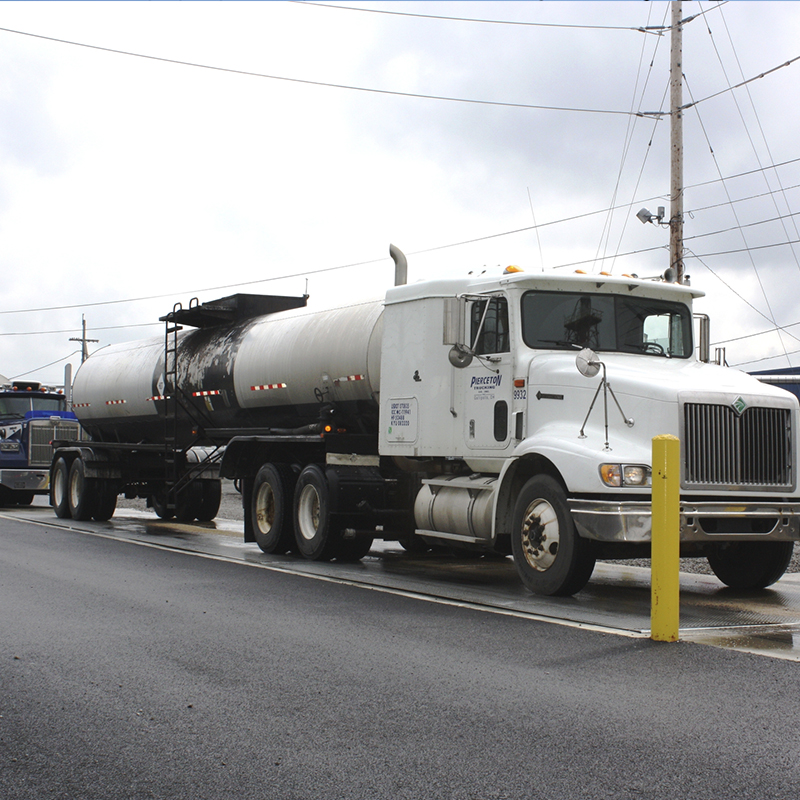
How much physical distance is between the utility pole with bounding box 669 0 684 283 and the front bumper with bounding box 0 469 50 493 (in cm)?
1506

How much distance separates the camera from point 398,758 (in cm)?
438

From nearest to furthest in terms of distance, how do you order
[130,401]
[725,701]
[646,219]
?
[725,701], [130,401], [646,219]

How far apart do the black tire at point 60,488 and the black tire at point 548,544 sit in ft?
42.8

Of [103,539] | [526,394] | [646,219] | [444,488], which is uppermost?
[646,219]

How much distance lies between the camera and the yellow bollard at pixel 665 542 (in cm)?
695

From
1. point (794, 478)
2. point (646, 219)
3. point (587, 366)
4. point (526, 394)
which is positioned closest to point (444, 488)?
point (526, 394)

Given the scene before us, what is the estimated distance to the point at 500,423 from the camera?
10180 mm

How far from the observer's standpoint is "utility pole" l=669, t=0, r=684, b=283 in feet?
77.8

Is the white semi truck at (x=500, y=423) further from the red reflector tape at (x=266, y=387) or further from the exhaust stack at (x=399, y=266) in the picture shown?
the exhaust stack at (x=399, y=266)

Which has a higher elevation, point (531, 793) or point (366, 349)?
point (366, 349)

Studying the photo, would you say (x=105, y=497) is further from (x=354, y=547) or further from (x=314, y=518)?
(x=354, y=547)

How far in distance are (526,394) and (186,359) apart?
771 cm

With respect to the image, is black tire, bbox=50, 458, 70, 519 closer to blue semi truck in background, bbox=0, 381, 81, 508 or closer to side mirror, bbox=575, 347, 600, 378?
blue semi truck in background, bbox=0, 381, 81, 508

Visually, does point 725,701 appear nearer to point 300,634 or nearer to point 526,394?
point 300,634
